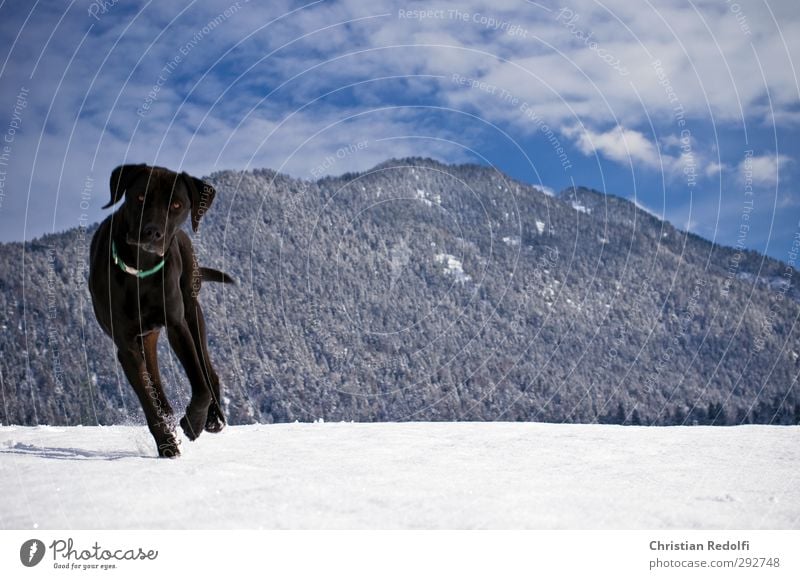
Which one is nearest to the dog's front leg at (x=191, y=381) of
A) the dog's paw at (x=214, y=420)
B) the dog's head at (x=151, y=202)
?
the dog's head at (x=151, y=202)

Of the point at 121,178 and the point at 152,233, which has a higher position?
the point at 121,178

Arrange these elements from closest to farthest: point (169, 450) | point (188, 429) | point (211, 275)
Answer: point (169, 450), point (188, 429), point (211, 275)

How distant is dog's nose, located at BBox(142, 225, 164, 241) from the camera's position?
7.13 metres

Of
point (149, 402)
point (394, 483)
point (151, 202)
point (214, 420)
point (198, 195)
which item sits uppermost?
point (198, 195)

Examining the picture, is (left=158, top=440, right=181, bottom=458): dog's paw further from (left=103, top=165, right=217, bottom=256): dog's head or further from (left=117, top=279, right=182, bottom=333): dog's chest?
(left=103, top=165, right=217, bottom=256): dog's head

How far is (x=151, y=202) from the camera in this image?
24.2 ft

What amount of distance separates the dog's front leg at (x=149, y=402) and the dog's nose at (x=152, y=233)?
1.31 meters

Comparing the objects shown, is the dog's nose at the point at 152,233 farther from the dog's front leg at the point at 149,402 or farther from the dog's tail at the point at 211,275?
the dog's tail at the point at 211,275

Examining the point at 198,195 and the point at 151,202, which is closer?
the point at 151,202

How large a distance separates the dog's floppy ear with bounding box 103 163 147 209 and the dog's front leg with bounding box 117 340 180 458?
1578 millimetres

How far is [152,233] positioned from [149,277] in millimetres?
661

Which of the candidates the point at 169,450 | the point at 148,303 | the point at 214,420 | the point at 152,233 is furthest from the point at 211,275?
the point at 169,450

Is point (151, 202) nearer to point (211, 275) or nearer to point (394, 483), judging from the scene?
point (211, 275)

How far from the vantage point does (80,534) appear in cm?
520
